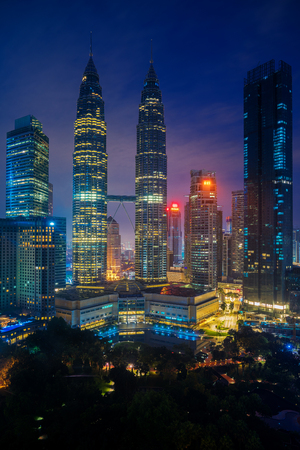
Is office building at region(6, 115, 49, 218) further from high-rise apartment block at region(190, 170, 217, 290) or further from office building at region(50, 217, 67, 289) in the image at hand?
high-rise apartment block at region(190, 170, 217, 290)

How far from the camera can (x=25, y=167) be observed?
13825 cm

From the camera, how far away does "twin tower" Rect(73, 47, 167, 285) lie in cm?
16838

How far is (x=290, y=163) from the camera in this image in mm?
130750

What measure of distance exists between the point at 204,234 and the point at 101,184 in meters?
69.1

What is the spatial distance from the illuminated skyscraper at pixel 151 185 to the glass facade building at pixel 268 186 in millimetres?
52580

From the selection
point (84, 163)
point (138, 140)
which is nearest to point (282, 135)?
point (138, 140)

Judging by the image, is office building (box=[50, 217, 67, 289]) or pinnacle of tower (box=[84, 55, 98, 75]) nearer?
office building (box=[50, 217, 67, 289])

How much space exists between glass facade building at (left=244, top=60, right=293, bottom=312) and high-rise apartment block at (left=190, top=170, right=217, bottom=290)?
27269 mm

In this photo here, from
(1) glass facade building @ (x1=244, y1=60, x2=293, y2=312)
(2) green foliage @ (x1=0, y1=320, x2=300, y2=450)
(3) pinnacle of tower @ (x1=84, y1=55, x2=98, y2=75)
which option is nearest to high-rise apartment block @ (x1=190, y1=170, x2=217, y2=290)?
(1) glass facade building @ (x1=244, y1=60, x2=293, y2=312)

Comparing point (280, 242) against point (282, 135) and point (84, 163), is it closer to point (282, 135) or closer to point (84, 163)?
point (282, 135)

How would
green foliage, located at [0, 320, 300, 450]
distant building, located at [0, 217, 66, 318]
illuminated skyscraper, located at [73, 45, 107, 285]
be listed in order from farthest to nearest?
illuminated skyscraper, located at [73, 45, 107, 285]
distant building, located at [0, 217, 66, 318]
green foliage, located at [0, 320, 300, 450]

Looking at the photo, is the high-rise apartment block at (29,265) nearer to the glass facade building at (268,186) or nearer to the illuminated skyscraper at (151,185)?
the illuminated skyscraper at (151,185)

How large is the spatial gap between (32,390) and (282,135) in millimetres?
130846

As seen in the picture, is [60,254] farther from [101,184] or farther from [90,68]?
[90,68]
